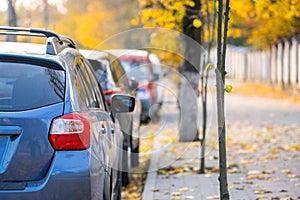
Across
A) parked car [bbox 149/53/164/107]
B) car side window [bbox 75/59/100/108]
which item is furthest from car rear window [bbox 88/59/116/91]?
parked car [bbox 149/53/164/107]

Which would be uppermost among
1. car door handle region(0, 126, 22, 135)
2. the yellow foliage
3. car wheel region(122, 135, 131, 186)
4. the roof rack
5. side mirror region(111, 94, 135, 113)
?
the yellow foliage

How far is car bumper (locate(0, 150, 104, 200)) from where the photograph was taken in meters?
4.72

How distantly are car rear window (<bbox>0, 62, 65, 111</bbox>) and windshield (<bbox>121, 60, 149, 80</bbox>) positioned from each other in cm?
1369

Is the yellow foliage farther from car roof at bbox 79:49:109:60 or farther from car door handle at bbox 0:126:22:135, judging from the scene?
car door handle at bbox 0:126:22:135

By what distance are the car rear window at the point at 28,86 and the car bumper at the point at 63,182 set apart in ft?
1.34

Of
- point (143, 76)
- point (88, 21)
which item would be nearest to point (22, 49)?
point (143, 76)

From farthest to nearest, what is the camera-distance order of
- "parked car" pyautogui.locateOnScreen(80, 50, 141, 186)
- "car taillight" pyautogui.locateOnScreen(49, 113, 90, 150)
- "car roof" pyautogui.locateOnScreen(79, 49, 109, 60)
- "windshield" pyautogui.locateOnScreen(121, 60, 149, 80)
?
"windshield" pyautogui.locateOnScreen(121, 60, 149, 80)
"car roof" pyautogui.locateOnScreen(79, 49, 109, 60)
"parked car" pyautogui.locateOnScreen(80, 50, 141, 186)
"car taillight" pyautogui.locateOnScreen(49, 113, 90, 150)

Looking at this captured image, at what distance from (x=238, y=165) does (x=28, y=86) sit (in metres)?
6.56

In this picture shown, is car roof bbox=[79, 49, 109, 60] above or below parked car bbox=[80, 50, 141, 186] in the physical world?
above

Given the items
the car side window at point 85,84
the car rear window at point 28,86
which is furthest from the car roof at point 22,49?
the car side window at point 85,84

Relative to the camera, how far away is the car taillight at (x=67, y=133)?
15.9ft

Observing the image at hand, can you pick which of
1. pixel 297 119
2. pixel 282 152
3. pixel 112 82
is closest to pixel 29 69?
pixel 112 82

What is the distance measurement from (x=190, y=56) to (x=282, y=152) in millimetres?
3010

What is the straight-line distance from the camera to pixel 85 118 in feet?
16.7
